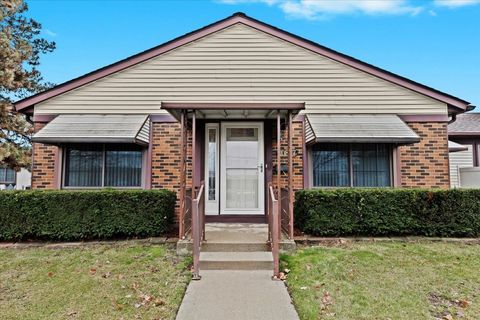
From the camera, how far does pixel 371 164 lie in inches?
316

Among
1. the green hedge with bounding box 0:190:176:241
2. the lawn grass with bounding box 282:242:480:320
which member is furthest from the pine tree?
the lawn grass with bounding box 282:242:480:320

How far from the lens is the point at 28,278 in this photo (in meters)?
4.71

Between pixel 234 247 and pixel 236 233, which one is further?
pixel 236 233

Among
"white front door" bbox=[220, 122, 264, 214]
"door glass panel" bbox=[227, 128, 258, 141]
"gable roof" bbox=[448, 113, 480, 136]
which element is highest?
"gable roof" bbox=[448, 113, 480, 136]

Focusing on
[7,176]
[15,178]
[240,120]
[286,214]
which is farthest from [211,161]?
[7,176]

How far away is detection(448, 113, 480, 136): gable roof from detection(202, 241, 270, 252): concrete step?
1170cm

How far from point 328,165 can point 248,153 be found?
212 centimetres

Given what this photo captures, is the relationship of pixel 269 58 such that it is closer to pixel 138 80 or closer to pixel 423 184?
pixel 138 80

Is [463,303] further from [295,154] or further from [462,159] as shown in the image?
[462,159]

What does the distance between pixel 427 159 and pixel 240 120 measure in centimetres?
498

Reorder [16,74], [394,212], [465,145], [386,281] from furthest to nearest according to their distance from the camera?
1. [16,74]
2. [465,145]
3. [394,212]
4. [386,281]

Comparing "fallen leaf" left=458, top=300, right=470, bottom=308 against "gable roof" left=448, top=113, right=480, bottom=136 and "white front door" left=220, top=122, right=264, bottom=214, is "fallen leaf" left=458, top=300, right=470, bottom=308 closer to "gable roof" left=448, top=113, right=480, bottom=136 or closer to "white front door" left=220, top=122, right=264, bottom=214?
"white front door" left=220, top=122, right=264, bottom=214

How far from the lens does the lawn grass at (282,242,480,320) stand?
368cm

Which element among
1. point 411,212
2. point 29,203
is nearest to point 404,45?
point 411,212
